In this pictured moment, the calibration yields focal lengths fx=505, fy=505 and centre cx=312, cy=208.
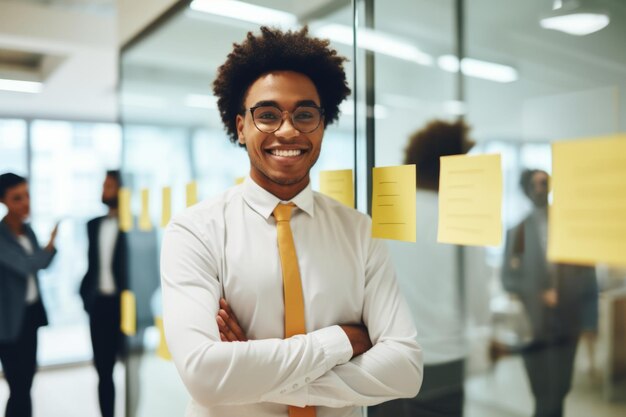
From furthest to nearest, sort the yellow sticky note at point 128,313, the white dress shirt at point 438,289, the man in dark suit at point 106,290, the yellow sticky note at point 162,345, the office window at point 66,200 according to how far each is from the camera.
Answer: the office window at point 66,200
the man in dark suit at point 106,290
the yellow sticky note at point 128,313
the yellow sticky note at point 162,345
the white dress shirt at point 438,289

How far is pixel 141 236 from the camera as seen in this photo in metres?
2.76

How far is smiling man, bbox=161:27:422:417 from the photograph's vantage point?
3.32 ft

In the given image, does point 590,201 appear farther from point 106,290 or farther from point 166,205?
point 106,290

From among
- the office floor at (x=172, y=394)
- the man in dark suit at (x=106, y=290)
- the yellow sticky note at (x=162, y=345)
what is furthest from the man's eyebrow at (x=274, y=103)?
the man in dark suit at (x=106, y=290)

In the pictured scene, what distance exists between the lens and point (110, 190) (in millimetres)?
3123

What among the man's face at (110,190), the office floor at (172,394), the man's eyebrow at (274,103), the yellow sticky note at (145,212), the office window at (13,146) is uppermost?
the office window at (13,146)

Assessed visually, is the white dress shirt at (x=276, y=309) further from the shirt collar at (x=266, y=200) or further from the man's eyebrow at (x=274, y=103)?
the man's eyebrow at (x=274, y=103)

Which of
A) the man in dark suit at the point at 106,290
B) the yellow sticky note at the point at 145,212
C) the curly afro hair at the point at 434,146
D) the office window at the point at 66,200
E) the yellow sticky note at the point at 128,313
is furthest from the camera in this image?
the office window at the point at 66,200

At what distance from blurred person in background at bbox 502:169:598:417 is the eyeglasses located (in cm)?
49

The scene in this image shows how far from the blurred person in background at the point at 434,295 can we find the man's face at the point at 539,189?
249 mm

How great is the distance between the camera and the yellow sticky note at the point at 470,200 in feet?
3.26

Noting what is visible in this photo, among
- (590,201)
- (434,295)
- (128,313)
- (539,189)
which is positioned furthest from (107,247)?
(590,201)

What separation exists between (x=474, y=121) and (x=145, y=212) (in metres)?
2.01

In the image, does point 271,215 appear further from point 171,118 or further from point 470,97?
point 171,118
